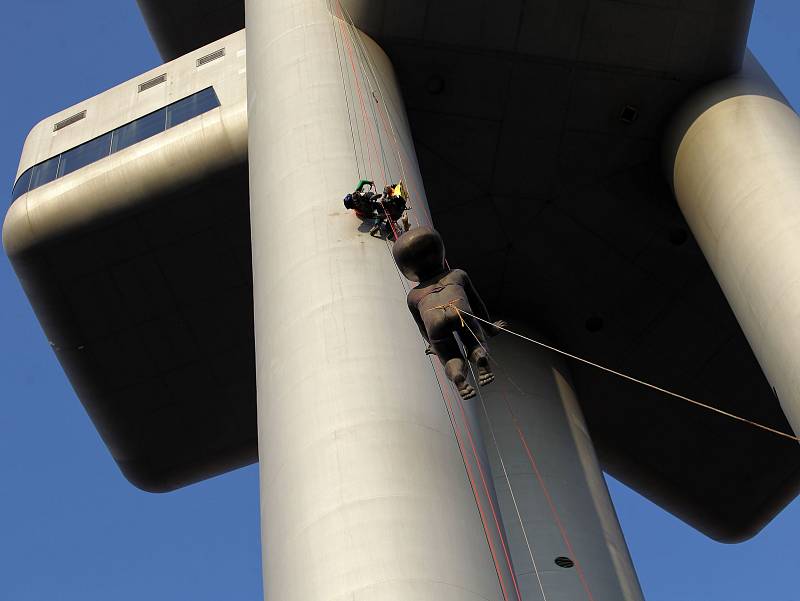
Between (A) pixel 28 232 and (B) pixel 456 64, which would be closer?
(B) pixel 456 64

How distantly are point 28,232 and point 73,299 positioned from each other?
1989 mm

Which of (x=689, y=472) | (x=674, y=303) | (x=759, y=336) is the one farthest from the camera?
(x=689, y=472)

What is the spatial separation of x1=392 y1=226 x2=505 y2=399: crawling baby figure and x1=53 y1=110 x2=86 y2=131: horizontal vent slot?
16.0 m

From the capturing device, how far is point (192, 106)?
25.8 meters

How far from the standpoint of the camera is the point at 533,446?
24922 mm

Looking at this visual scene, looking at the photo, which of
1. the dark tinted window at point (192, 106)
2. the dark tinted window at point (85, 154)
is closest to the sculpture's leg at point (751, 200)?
the dark tinted window at point (192, 106)

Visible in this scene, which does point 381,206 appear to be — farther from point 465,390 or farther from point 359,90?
point 359,90

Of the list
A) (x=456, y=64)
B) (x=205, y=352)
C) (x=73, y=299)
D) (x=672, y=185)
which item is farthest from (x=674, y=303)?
(x=73, y=299)

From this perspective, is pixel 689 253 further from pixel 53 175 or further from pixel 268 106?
pixel 53 175

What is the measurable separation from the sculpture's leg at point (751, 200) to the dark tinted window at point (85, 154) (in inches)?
461

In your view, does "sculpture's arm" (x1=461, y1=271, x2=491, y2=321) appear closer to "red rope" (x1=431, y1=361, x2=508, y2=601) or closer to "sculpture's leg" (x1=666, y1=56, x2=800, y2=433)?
"red rope" (x1=431, y1=361, x2=508, y2=601)

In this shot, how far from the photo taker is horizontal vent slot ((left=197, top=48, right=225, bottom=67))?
2670 centimetres

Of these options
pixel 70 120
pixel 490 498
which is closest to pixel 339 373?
pixel 490 498

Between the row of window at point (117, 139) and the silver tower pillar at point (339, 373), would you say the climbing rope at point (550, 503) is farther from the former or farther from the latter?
the row of window at point (117, 139)
